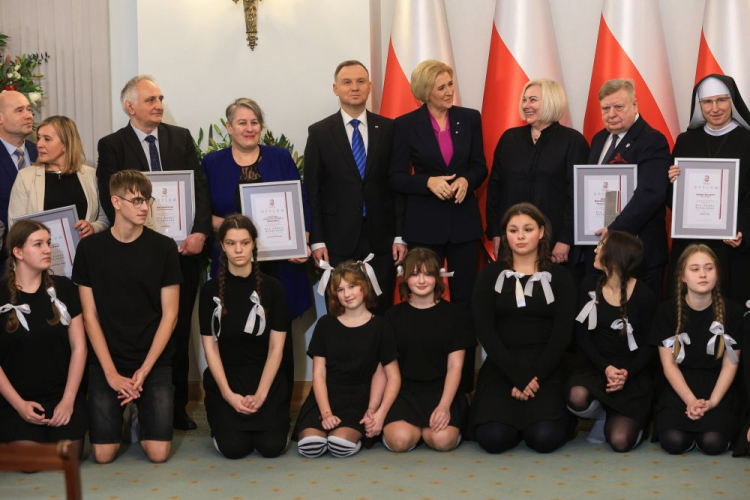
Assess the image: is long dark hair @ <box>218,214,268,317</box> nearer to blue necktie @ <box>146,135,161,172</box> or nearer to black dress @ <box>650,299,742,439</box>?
blue necktie @ <box>146,135,161,172</box>

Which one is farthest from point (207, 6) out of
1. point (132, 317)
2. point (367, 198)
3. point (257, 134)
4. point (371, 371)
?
point (371, 371)

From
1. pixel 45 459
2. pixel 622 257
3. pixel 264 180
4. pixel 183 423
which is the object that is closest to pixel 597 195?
pixel 622 257

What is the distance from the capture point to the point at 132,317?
486cm

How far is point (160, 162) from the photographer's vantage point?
548 cm

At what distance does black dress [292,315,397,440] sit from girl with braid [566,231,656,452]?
0.98 metres

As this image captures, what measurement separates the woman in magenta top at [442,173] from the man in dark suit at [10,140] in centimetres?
209

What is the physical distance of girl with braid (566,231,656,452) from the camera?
481 centimetres

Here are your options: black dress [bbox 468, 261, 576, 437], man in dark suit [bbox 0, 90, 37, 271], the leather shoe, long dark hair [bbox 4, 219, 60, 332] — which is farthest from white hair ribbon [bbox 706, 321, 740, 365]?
man in dark suit [bbox 0, 90, 37, 271]

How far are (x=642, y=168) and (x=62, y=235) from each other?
10.2ft

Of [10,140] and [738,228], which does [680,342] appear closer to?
[738,228]

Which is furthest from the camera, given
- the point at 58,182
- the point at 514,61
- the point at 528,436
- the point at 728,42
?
the point at 514,61

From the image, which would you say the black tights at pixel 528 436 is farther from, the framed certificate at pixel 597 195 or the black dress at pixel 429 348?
the framed certificate at pixel 597 195

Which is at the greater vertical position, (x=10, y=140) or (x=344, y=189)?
(x=10, y=140)

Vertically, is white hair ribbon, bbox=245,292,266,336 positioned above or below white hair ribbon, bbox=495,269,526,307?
below
